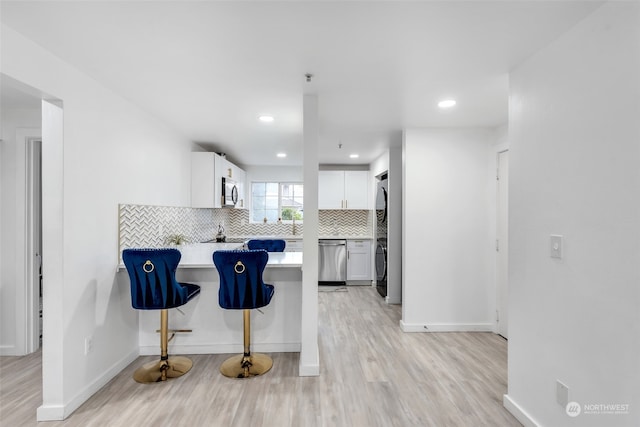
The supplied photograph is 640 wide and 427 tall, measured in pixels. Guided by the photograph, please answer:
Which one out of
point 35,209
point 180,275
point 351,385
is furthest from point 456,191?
point 35,209

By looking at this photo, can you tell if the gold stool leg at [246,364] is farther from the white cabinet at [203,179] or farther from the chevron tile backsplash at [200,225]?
the white cabinet at [203,179]

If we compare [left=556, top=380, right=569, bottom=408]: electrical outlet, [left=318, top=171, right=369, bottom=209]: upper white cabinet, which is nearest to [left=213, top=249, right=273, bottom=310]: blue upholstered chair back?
[left=556, top=380, right=569, bottom=408]: electrical outlet

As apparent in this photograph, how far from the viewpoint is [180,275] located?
3031mm

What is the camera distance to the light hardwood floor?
2041mm

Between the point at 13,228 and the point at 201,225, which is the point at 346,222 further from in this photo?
the point at 13,228

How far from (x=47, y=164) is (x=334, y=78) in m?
2.06

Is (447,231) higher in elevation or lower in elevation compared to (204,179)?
lower

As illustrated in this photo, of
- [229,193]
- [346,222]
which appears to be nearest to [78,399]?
[229,193]

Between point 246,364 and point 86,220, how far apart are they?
66.7 inches

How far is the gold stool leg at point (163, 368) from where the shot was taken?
2.55m

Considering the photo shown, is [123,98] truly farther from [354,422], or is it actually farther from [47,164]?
[354,422]

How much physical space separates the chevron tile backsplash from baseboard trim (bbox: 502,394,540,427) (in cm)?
278

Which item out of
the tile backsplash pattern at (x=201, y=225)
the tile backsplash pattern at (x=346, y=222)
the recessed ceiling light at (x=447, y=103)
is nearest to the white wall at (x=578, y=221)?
the recessed ceiling light at (x=447, y=103)

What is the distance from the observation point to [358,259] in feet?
19.6
